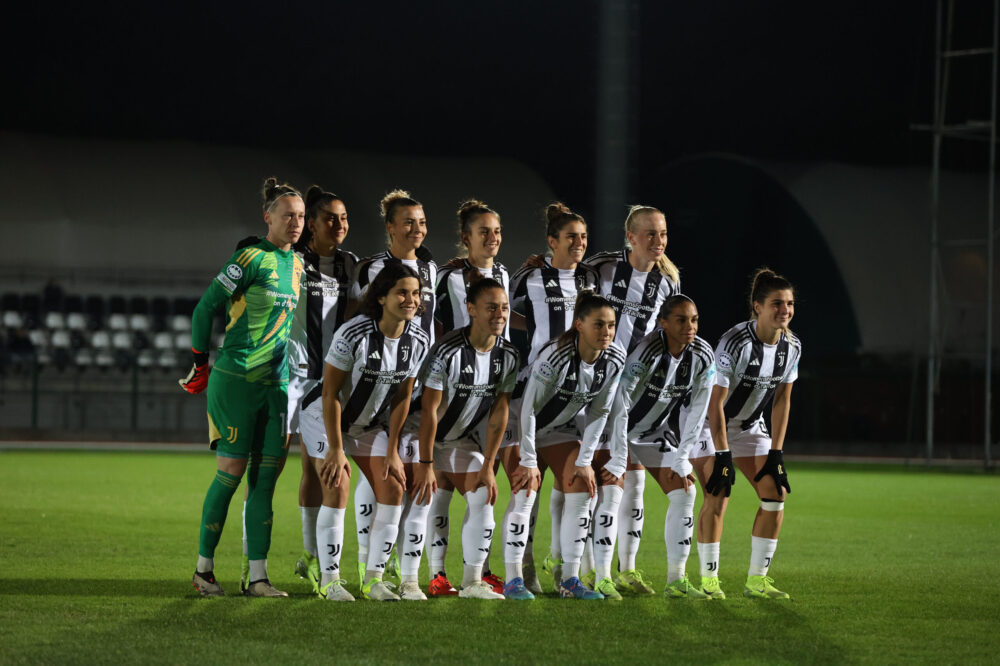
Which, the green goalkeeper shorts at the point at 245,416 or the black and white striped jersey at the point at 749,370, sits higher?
the black and white striped jersey at the point at 749,370

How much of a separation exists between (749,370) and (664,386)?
50cm

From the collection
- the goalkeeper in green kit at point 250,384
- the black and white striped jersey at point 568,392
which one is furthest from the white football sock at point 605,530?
the goalkeeper in green kit at point 250,384

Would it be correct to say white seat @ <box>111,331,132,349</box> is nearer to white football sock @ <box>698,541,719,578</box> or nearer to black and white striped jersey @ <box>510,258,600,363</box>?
black and white striped jersey @ <box>510,258,600,363</box>

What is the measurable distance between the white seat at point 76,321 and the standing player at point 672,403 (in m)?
23.9

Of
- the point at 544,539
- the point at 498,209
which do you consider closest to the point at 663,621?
the point at 544,539

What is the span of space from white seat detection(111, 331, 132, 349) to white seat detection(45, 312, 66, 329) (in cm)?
117

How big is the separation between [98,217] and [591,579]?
26.8m

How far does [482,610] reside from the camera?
6359 mm

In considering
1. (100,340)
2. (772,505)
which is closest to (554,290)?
(772,505)

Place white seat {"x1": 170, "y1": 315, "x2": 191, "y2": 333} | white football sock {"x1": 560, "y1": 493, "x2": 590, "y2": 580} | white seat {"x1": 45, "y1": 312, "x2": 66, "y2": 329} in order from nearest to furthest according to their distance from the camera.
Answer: white football sock {"x1": 560, "y1": 493, "x2": 590, "y2": 580}
white seat {"x1": 45, "y1": 312, "x2": 66, "y2": 329}
white seat {"x1": 170, "y1": 315, "x2": 191, "y2": 333}

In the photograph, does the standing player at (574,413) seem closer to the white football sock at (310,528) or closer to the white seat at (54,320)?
the white football sock at (310,528)

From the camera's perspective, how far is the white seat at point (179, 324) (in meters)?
30.1

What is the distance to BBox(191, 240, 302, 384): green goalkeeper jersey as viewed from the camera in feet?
22.0

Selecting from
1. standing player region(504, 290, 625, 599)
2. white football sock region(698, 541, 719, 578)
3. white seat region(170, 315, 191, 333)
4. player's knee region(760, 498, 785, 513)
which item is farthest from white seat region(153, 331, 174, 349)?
player's knee region(760, 498, 785, 513)
